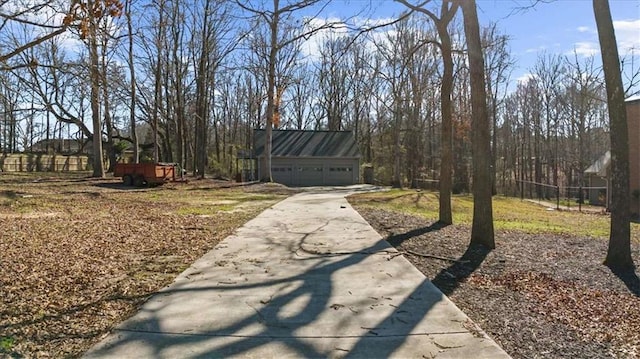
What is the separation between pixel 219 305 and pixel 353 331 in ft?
5.02

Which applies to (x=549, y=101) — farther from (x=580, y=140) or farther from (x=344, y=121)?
(x=344, y=121)

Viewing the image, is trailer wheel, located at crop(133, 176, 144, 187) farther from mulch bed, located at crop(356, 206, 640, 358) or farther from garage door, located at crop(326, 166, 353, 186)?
mulch bed, located at crop(356, 206, 640, 358)

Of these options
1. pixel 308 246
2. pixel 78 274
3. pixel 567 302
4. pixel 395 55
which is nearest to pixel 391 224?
pixel 308 246

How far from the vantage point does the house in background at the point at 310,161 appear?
134 feet

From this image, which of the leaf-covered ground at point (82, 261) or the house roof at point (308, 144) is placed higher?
the house roof at point (308, 144)

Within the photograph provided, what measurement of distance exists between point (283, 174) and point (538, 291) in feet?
115

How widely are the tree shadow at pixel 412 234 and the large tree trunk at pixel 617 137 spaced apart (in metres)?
3.44

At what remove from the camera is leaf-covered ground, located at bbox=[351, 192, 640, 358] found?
180 inches

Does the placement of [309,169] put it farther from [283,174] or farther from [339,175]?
[339,175]

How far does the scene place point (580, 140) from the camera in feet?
168

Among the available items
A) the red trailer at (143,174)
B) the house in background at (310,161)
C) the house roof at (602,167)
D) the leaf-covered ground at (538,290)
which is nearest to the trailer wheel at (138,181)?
the red trailer at (143,174)

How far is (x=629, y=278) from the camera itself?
24.4ft

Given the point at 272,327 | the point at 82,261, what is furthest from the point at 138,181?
the point at 272,327

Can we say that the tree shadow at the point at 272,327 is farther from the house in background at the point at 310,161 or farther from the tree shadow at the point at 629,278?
the house in background at the point at 310,161
